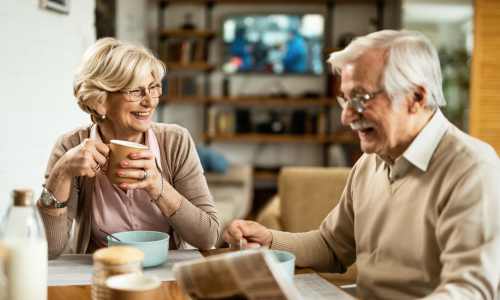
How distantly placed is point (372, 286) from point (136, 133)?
0.87m

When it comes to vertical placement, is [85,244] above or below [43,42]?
below

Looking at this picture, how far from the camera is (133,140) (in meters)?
1.83

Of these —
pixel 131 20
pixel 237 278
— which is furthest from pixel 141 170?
pixel 131 20

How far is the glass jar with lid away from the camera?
1.05 meters

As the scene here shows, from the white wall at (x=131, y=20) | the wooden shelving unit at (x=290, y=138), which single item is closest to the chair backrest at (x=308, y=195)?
the white wall at (x=131, y=20)

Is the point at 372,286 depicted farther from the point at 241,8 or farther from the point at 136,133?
the point at 241,8

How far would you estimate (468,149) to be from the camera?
1180 mm

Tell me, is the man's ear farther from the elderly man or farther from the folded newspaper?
the folded newspaper

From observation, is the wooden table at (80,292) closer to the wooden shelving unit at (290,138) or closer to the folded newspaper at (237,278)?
the folded newspaper at (237,278)

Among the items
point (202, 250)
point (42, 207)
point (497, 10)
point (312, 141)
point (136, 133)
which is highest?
point (497, 10)

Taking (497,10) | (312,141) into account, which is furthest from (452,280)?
(312,141)

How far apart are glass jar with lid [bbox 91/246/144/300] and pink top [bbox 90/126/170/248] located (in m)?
0.66

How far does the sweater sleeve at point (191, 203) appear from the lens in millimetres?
1644

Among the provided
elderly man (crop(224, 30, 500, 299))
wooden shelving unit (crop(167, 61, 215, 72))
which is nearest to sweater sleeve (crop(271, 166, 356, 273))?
elderly man (crop(224, 30, 500, 299))
